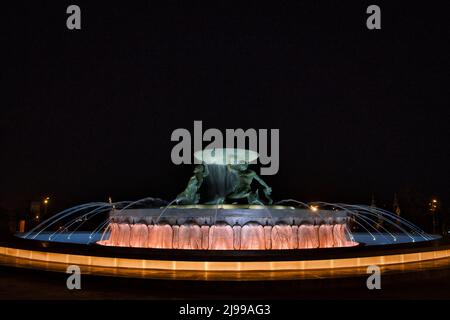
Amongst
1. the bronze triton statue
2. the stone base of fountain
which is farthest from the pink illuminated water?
the bronze triton statue

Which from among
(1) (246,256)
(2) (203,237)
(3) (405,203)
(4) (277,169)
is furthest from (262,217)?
(3) (405,203)

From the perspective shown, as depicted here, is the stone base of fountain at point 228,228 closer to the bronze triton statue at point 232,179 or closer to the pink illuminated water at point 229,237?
the pink illuminated water at point 229,237

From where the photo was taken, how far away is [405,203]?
43.2 meters

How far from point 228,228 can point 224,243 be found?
1.67 ft

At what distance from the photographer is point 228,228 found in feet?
46.9

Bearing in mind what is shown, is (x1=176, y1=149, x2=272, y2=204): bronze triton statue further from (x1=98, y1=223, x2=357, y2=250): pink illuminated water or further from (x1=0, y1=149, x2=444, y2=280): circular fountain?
(x1=98, y1=223, x2=357, y2=250): pink illuminated water

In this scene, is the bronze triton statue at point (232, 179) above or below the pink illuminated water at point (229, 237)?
above

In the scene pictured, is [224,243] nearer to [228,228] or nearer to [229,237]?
[229,237]

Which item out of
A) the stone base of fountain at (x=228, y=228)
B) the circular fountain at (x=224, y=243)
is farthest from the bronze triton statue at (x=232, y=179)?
the stone base of fountain at (x=228, y=228)

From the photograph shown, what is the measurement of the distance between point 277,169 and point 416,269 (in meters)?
29.1

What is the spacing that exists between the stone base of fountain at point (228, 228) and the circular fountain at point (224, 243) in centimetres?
3

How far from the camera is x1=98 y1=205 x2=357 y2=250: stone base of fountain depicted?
46.8 ft

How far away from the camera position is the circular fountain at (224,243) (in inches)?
411

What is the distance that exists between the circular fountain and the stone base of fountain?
33mm
